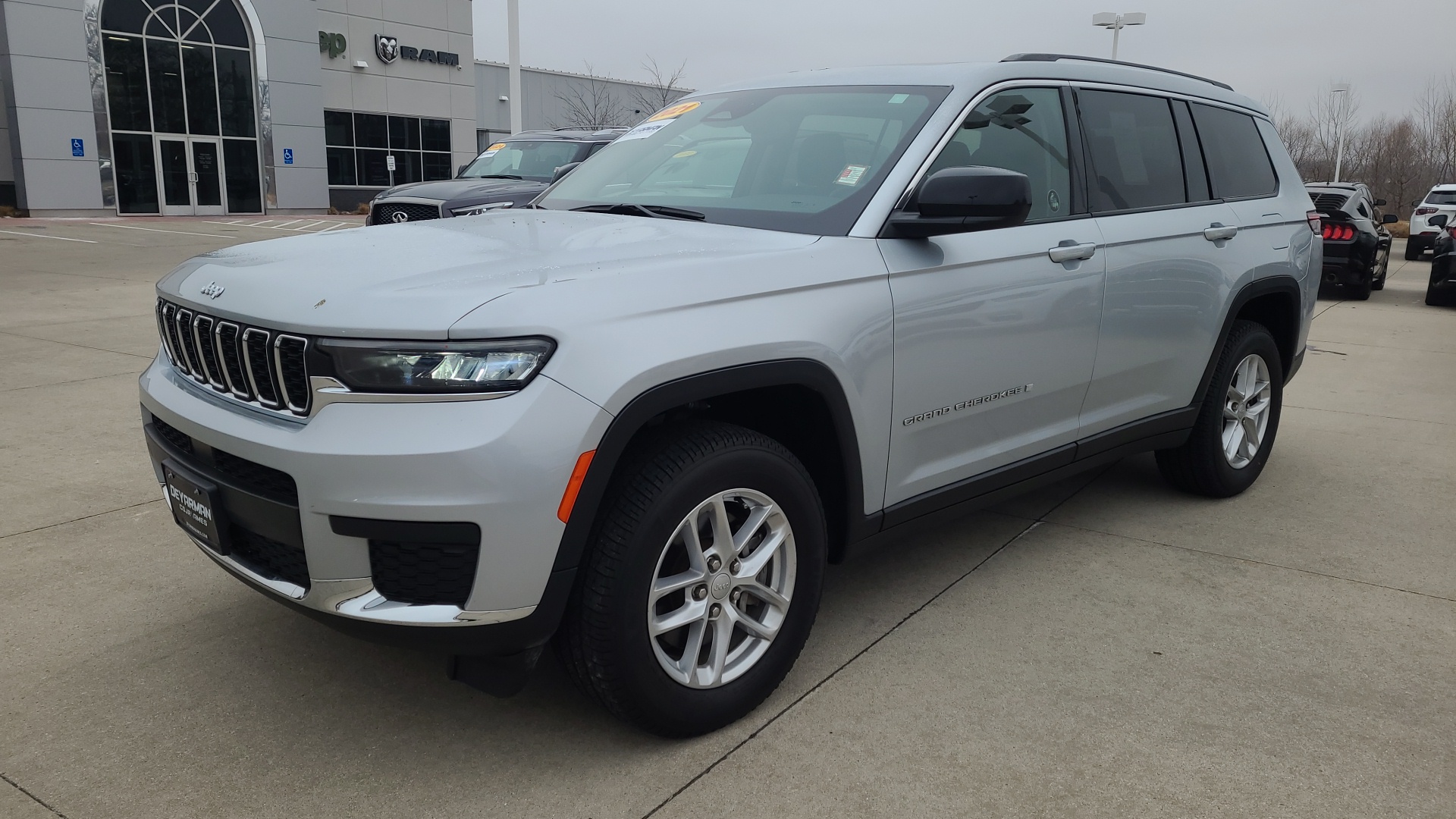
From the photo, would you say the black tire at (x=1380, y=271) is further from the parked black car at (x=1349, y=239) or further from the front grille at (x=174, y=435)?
the front grille at (x=174, y=435)

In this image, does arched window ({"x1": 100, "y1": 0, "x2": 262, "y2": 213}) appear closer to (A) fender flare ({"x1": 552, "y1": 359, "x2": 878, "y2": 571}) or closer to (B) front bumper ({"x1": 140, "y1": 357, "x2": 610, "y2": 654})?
(B) front bumper ({"x1": 140, "y1": 357, "x2": 610, "y2": 654})

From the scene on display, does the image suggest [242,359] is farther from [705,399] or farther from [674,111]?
[674,111]

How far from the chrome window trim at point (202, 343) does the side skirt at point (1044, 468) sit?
72.4 inches

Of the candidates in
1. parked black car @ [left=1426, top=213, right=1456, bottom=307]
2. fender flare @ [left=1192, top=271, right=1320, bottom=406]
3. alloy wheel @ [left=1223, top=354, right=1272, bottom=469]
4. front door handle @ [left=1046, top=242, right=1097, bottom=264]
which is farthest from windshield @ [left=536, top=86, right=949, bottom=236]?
parked black car @ [left=1426, top=213, right=1456, bottom=307]

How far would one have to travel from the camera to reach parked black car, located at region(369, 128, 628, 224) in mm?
10883

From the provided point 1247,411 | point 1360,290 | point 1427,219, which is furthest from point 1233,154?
point 1427,219

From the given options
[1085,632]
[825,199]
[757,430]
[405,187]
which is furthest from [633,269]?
[405,187]

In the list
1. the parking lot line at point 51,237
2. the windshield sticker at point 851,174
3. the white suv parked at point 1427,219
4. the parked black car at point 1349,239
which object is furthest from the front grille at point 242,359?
the white suv parked at point 1427,219

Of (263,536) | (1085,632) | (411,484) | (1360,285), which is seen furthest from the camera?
(1360,285)

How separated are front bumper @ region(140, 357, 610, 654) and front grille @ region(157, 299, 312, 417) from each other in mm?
65

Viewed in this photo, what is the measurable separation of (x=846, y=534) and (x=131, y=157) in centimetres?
3014

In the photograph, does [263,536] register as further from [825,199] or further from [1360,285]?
[1360,285]

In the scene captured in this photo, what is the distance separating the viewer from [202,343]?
269cm

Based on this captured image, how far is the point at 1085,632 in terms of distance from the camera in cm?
347
